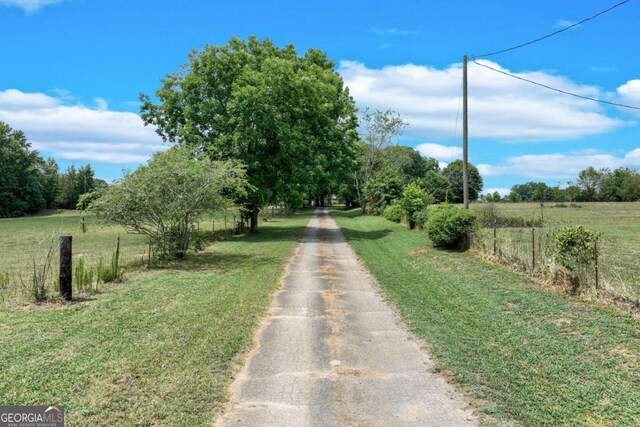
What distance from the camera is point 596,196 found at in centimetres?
10619

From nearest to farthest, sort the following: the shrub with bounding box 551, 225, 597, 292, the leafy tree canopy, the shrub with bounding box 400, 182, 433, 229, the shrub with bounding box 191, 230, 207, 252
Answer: the shrub with bounding box 551, 225, 597, 292 < the leafy tree canopy < the shrub with bounding box 191, 230, 207, 252 < the shrub with bounding box 400, 182, 433, 229

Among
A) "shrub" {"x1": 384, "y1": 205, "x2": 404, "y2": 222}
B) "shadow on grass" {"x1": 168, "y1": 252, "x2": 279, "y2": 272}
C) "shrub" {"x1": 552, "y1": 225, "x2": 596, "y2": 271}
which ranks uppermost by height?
"shrub" {"x1": 384, "y1": 205, "x2": 404, "y2": 222}

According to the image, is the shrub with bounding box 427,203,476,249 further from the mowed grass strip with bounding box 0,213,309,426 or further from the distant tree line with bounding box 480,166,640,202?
the distant tree line with bounding box 480,166,640,202

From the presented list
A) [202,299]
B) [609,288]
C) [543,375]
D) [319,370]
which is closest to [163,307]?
[202,299]

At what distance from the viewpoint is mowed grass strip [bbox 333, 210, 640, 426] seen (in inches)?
199

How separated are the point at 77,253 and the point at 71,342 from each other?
16.2 m

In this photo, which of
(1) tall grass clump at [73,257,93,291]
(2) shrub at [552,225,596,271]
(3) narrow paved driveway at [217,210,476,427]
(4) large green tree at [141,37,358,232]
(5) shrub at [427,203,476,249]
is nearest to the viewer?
(3) narrow paved driveway at [217,210,476,427]

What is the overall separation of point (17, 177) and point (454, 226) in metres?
85.1

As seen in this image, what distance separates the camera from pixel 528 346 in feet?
23.4

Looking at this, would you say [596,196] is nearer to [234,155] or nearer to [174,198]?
[234,155]

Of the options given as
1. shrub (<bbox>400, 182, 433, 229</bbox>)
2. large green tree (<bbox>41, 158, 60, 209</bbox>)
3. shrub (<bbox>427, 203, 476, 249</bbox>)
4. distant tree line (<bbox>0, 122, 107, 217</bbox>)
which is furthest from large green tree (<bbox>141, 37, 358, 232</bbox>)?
large green tree (<bbox>41, 158, 60, 209</bbox>)

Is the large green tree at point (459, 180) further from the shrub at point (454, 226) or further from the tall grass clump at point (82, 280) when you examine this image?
the tall grass clump at point (82, 280)

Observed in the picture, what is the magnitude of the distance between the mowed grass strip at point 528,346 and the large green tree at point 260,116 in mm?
15968

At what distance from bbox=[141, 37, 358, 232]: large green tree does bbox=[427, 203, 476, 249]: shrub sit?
1016 centimetres
